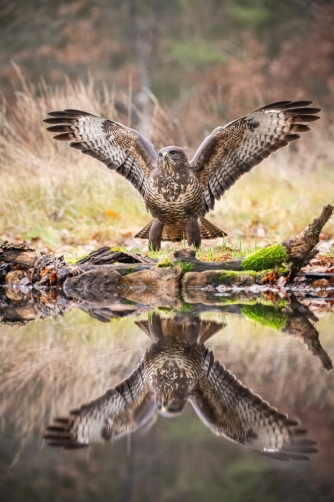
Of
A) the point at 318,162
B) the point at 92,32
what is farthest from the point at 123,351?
the point at 92,32

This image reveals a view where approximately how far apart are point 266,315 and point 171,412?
2.33m

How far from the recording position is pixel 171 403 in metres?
3.14

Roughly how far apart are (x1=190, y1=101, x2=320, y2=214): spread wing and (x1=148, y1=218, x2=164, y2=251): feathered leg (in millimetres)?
564

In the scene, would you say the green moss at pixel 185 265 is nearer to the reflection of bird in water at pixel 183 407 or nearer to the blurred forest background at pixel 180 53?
the reflection of bird in water at pixel 183 407

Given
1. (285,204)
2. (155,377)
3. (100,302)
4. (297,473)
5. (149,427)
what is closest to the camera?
(297,473)

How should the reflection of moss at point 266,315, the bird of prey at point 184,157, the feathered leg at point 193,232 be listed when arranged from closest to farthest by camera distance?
the reflection of moss at point 266,315
the bird of prey at point 184,157
the feathered leg at point 193,232

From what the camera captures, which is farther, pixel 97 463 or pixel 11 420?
pixel 11 420

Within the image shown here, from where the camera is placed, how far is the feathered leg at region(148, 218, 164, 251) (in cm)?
730

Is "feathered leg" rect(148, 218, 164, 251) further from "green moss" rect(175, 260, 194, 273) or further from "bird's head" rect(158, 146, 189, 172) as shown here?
"green moss" rect(175, 260, 194, 273)

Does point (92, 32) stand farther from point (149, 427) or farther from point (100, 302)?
point (149, 427)

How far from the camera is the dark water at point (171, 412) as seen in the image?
7.80 ft

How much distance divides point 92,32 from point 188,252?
72.7 feet

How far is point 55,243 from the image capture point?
929cm

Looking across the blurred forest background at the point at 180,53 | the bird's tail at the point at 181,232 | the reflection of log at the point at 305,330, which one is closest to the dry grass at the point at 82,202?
the bird's tail at the point at 181,232
